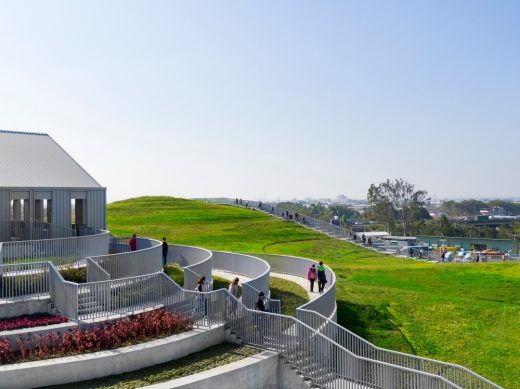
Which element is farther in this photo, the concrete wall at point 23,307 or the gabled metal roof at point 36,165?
the gabled metal roof at point 36,165

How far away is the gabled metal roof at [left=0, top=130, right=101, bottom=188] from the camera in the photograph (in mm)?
27375

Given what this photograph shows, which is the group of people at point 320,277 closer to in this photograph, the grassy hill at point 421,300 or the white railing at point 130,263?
the grassy hill at point 421,300

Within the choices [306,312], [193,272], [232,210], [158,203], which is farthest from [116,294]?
[158,203]

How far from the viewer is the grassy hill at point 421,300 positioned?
22656mm

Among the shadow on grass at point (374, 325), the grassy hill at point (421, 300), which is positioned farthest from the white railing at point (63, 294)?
the grassy hill at point (421, 300)

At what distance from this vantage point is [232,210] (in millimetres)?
75438

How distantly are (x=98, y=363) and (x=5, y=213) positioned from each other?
14739mm

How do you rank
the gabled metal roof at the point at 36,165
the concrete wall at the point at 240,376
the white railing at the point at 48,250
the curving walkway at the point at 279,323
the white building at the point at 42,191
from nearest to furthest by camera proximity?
the concrete wall at the point at 240,376, the curving walkway at the point at 279,323, the white railing at the point at 48,250, the white building at the point at 42,191, the gabled metal roof at the point at 36,165

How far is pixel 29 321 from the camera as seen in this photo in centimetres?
1661

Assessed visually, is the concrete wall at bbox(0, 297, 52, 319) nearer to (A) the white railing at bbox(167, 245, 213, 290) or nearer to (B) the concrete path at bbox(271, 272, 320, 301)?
(A) the white railing at bbox(167, 245, 213, 290)

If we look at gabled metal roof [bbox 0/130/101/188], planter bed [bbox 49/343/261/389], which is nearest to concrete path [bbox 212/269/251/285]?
gabled metal roof [bbox 0/130/101/188]

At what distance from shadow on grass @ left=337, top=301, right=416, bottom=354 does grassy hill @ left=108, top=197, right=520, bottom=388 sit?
0.14ft

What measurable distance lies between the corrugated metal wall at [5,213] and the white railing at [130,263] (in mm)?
7682

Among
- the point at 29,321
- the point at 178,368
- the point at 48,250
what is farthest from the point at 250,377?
the point at 48,250
